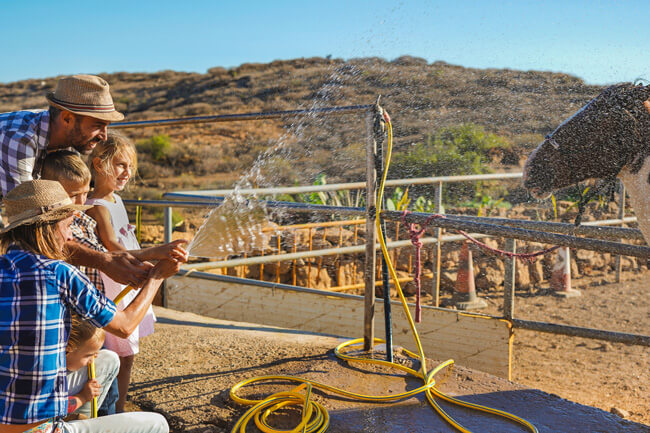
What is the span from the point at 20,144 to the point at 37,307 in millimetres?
937

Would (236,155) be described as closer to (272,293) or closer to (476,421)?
(272,293)

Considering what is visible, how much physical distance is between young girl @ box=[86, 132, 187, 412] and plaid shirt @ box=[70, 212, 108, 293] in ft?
0.22

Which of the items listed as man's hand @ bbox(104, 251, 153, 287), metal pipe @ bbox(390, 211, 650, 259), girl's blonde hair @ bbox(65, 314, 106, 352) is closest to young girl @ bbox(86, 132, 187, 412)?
man's hand @ bbox(104, 251, 153, 287)

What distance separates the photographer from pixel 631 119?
2408mm

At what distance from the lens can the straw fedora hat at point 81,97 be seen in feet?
7.46

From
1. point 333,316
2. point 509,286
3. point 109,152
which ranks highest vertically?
point 109,152

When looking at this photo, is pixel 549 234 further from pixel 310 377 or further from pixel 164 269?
pixel 164 269

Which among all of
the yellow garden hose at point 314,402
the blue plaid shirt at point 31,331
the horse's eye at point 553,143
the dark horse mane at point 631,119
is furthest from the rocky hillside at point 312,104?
the blue plaid shirt at point 31,331

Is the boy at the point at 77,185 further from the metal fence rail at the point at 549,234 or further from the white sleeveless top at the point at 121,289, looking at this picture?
the metal fence rail at the point at 549,234

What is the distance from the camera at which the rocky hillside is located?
924cm

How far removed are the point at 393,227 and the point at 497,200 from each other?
403cm

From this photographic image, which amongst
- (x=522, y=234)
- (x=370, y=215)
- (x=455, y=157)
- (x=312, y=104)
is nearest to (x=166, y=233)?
(x=312, y=104)

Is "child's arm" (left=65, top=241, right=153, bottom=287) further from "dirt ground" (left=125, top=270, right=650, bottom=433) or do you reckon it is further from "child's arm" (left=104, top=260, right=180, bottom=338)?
"dirt ground" (left=125, top=270, right=650, bottom=433)

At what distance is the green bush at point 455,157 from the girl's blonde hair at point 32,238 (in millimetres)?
9157
